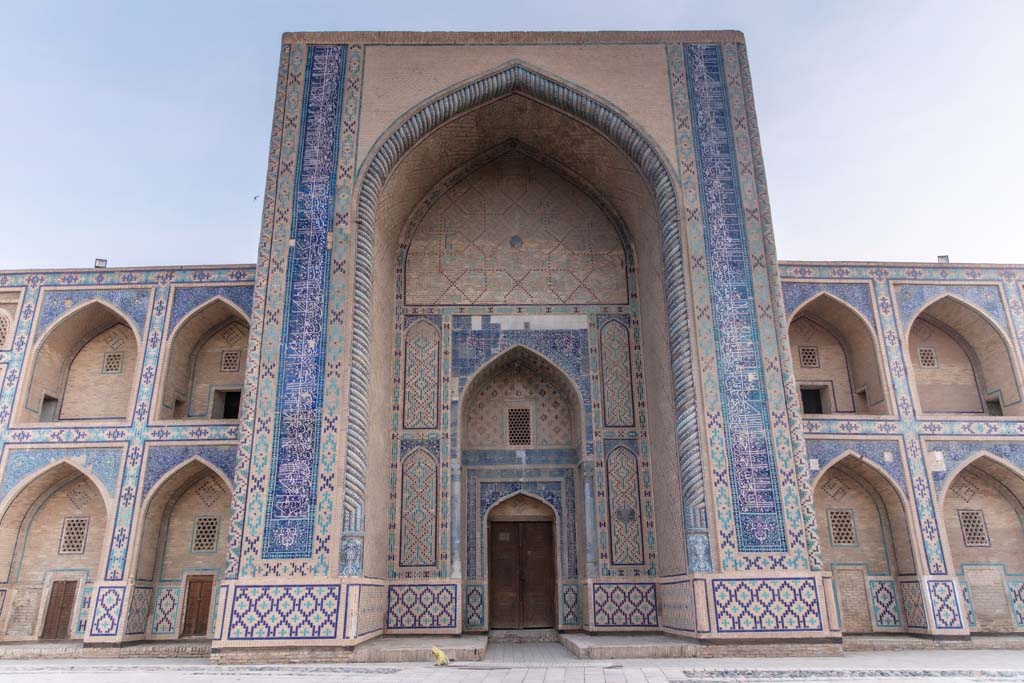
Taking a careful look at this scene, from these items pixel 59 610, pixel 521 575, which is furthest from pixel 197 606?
pixel 521 575

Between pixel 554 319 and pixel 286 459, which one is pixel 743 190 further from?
Result: pixel 286 459

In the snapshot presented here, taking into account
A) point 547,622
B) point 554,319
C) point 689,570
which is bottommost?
point 547,622

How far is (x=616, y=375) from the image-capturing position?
31.6 feet

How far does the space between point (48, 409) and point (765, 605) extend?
9.73 meters

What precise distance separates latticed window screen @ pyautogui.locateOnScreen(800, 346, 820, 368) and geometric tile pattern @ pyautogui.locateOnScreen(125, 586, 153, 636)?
9543 millimetres

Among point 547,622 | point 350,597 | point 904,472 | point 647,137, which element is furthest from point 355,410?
point 904,472

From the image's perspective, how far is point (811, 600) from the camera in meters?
7.11

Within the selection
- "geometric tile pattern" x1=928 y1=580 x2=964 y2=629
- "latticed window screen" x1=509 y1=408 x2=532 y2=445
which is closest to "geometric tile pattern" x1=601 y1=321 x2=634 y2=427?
"latticed window screen" x1=509 y1=408 x2=532 y2=445

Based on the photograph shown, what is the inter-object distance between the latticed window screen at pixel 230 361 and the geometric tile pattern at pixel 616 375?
210 inches

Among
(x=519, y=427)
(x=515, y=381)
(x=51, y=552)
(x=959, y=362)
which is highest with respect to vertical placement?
(x=959, y=362)

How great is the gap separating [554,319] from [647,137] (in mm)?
2614

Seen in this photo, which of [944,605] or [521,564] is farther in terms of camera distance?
[521,564]

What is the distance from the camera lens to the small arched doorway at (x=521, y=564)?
30.5 ft

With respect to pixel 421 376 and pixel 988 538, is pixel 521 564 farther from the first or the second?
pixel 988 538
